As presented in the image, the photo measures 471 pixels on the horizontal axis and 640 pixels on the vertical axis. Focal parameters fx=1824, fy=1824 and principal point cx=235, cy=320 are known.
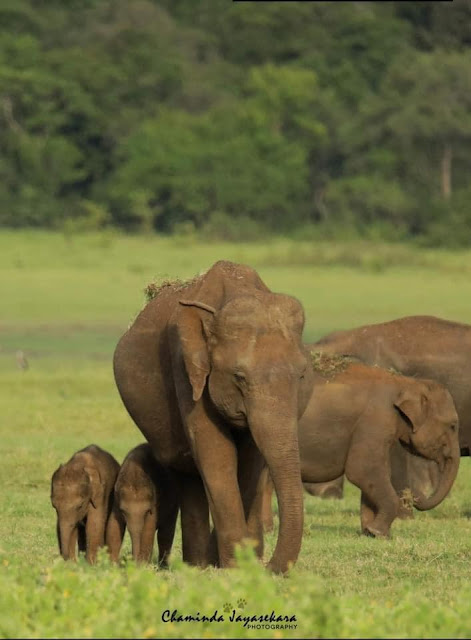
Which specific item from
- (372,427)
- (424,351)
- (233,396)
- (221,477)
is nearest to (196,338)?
(233,396)

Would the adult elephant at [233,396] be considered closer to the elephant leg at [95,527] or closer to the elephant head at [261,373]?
the elephant head at [261,373]

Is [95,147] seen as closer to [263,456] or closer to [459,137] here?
[459,137]

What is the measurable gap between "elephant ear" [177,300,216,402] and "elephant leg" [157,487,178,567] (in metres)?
1.28

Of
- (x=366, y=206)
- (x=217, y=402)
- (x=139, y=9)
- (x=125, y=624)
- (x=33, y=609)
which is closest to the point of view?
(x=125, y=624)

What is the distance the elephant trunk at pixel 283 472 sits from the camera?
802 centimetres

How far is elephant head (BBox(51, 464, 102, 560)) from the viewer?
30.8 ft

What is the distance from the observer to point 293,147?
49.6 m

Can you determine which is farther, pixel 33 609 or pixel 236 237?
pixel 236 237

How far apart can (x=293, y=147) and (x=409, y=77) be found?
4017 millimetres

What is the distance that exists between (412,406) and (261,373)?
367 centimetres

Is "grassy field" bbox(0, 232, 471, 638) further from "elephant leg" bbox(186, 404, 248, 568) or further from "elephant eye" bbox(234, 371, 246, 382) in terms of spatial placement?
"elephant eye" bbox(234, 371, 246, 382)

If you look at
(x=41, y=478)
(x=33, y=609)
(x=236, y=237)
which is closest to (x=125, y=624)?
(x=33, y=609)

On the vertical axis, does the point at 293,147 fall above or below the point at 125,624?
below

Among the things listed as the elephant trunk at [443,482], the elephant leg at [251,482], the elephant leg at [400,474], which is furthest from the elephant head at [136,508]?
the elephant leg at [400,474]
